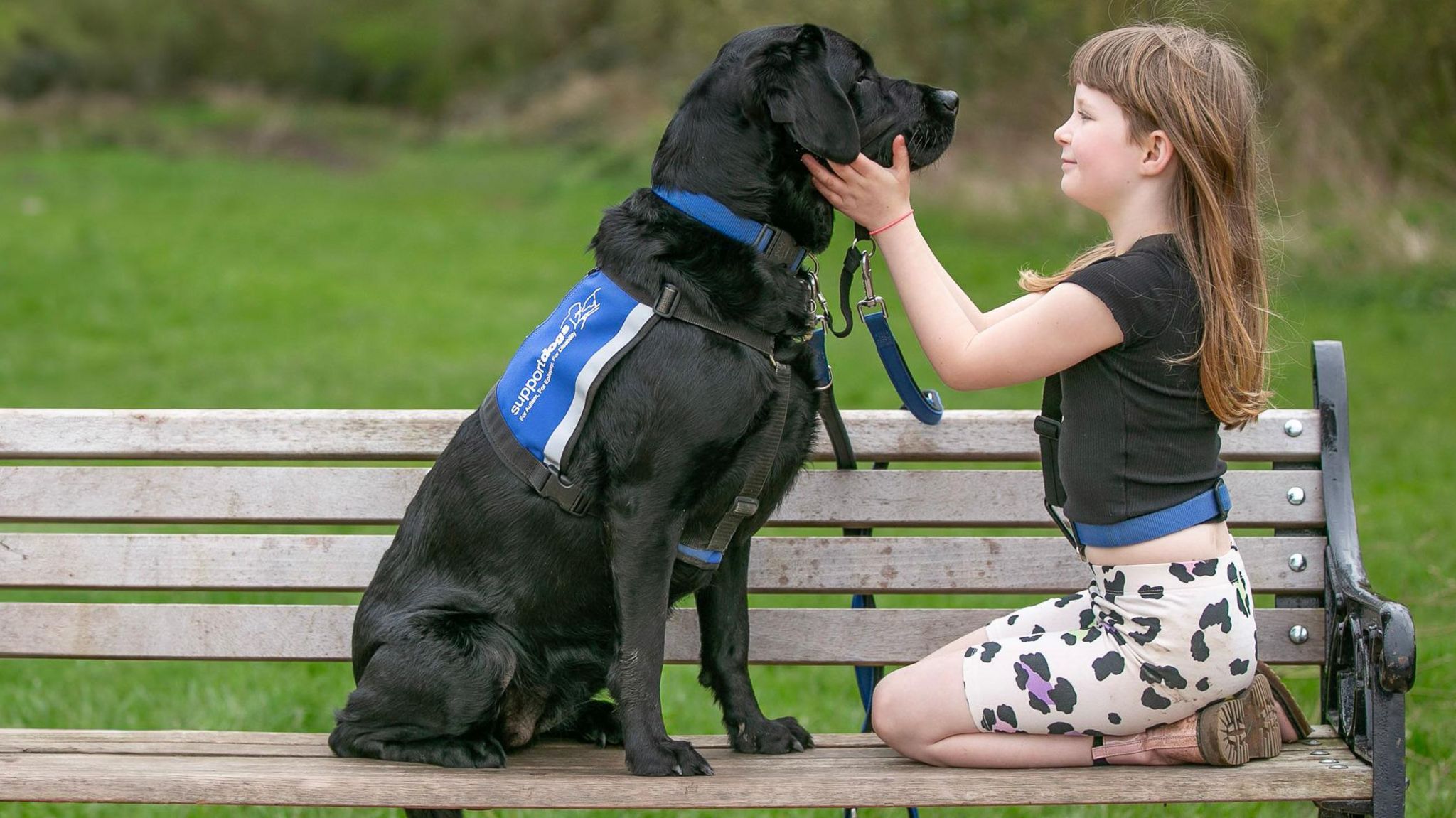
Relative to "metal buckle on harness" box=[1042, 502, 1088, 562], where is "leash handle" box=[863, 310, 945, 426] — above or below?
above

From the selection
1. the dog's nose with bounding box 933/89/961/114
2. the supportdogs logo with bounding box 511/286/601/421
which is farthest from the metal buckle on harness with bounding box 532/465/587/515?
the dog's nose with bounding box 933/89/961/114

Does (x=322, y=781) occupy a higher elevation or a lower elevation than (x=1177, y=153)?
lower

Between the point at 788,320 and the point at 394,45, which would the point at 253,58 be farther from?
the point at 788,320

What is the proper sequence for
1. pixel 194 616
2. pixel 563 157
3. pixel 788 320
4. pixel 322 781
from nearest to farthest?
pixel 322 781, pixel 788 320, pixel 194 616, pixel 563 157

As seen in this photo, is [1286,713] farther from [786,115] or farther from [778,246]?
[786,115]

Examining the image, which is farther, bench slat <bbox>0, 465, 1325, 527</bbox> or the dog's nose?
bench slat <bbox>0, 465, 1325, 527</bbox>

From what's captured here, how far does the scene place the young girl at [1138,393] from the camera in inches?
94.7

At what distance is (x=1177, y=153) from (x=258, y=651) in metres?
2.10

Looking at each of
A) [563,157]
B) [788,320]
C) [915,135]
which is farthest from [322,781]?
[563,157]

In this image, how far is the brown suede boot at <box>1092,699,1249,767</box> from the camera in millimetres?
2398

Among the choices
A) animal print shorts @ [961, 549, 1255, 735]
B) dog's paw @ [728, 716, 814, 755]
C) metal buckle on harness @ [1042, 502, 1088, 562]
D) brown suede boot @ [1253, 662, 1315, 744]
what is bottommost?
dog's paw @ [728, 716, 814, 755]

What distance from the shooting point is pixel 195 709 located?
13.1ft

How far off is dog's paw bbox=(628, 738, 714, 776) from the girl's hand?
0.98 meters

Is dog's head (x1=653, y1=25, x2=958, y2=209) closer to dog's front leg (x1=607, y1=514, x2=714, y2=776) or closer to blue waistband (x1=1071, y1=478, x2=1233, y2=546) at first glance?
dog's front leg (x1=607, y1=514, x2=714, y2=776)
